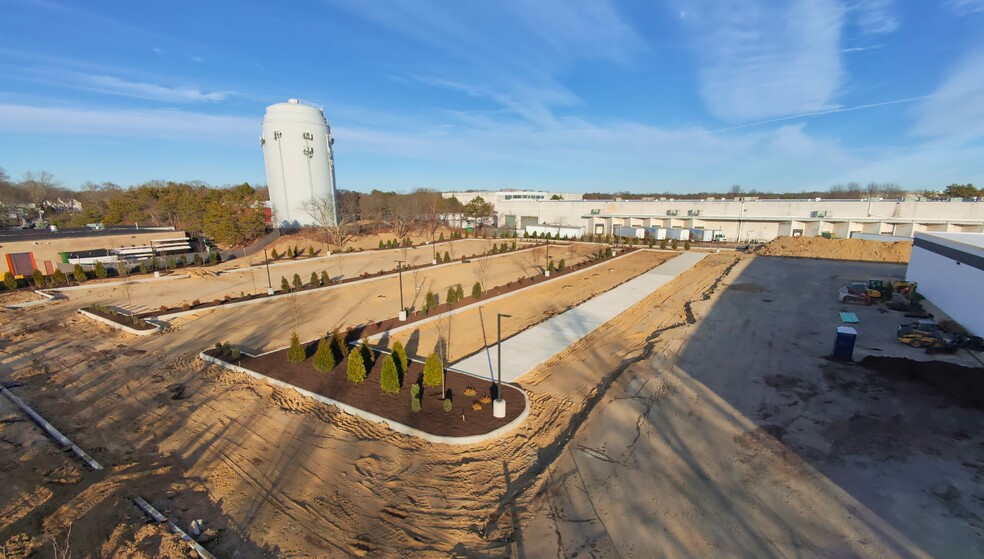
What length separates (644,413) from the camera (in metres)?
13.1

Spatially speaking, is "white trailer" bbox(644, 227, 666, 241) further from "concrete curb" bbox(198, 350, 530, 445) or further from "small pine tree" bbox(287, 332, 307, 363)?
"small pine tree" bbox(287, 332, 307, 363)

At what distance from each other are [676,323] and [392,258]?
31.6 meters

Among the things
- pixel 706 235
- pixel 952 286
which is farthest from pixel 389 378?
pixel 706 235

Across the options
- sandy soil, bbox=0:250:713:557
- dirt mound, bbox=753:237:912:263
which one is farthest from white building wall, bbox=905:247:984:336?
sandy soil, bbox=0:250:713:557

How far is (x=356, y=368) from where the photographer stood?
14.9 meters

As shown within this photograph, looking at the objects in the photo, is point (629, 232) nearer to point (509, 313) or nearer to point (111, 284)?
point (509, 313)

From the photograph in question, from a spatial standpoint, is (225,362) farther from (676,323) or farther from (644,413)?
(676,323)

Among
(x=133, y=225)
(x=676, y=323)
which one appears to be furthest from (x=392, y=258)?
(x=133, y=225)

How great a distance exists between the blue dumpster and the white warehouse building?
329 inches

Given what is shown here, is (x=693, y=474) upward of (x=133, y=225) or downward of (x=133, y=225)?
downward

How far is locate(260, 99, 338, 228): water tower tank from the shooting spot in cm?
5284

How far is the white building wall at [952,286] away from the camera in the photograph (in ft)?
64.6

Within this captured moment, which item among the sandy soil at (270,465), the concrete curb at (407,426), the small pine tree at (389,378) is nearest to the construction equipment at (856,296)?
the sandy soil at (270,465)

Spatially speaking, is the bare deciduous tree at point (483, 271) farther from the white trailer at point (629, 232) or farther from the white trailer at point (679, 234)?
the white trailer at point (679, 234)
